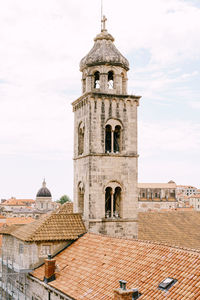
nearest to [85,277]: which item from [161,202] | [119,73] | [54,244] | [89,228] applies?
[54,244]

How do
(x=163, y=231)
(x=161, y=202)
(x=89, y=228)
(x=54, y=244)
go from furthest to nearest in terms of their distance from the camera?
(x=161, y=202), (x=163, y=231), (x=89, y=228), (x=54, y=244)

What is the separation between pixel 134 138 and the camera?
2527cm

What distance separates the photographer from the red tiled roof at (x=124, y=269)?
13.0 meters

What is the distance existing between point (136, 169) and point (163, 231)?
10.2m

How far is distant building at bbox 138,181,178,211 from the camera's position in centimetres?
12025

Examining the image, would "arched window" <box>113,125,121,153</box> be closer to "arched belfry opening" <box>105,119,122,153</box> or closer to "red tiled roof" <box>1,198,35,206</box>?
"arched belfry opening" <box>105,119,122,153</box>

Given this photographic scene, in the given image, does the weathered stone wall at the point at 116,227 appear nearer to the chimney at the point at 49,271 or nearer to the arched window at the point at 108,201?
the arched window at the point at 108,201

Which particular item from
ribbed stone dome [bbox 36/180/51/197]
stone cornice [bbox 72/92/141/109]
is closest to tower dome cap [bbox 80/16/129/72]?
stone cornice [bbox 72/92/141/109]

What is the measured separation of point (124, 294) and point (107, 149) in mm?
13465

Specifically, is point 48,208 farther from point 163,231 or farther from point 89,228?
point 89,228

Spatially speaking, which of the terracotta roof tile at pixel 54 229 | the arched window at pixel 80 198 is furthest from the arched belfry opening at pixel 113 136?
the terracotta roof tile at pixel 54 229

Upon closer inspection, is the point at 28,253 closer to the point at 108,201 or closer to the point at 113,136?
the point at 108,201

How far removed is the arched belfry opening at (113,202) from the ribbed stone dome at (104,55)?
8.06 m

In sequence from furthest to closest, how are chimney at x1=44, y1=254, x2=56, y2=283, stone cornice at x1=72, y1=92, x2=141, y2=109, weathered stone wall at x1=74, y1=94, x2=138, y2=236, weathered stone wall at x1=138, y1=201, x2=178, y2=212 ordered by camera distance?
weathered stone wall at x1=138, y1=201, x2=178, y2=212, stone cornice at x1=72, y1=92, x2=141, y2=109, weathered stone wall at x1=74, y1=94, x2=138, y2=236, chimney at x1=44, y1=254, x2=56, y2=283
